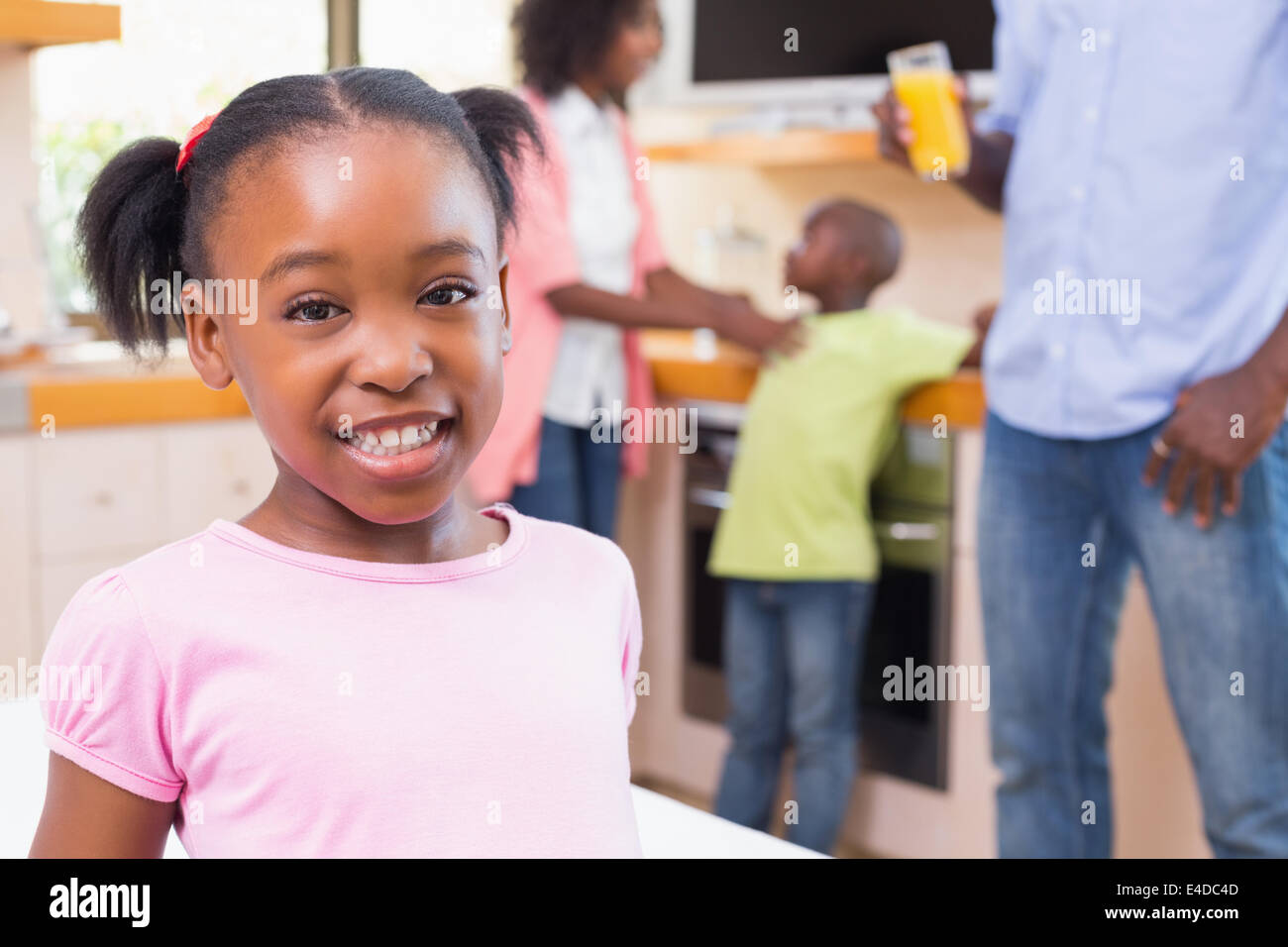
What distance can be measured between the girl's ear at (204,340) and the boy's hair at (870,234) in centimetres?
159

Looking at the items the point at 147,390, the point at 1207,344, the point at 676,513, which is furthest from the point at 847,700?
the point at 147,390

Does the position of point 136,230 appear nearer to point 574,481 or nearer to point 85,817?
point 85,817

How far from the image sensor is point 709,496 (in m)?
2.49

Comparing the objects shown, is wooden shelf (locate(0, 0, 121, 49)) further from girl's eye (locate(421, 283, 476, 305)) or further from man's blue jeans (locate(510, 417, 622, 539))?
girl's eye (locate(421, 283, 476, 305))

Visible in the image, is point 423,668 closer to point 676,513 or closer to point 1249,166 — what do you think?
point 1249,166

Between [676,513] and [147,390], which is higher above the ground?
[147,390]

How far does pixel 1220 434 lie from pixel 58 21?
5.17 feet

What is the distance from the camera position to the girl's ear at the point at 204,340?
2.36 ft

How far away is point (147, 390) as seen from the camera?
7.67ft

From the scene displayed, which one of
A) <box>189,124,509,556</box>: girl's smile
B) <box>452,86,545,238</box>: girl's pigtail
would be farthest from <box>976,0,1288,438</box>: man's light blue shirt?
<box>189,124,509,556</box>: girl's smile

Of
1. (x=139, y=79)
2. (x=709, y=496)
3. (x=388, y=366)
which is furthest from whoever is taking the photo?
(x=139, y=79)

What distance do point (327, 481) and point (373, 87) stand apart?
0.19 meters

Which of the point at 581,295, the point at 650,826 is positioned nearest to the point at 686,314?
the point at 581,295
